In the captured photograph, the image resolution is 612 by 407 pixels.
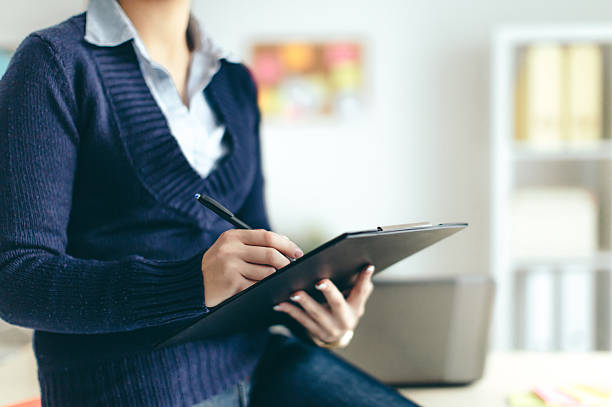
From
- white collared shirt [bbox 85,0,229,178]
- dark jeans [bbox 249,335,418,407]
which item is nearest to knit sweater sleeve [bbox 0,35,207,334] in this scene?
white collared shirt [bbox 85,0,229,178]

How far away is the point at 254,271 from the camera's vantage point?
1.85 ft

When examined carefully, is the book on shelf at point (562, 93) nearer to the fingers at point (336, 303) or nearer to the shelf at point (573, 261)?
the shelf at point (573, 261)

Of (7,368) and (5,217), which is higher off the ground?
(5,217)

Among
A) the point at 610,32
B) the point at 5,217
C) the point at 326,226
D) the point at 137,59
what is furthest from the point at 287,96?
the point at 5,217

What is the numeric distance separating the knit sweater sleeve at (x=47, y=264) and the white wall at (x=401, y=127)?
197cm

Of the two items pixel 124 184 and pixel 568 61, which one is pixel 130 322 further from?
pixel 568 61

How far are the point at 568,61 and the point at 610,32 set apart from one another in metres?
0.22

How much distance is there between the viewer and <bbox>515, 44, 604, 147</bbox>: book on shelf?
2.11 metres

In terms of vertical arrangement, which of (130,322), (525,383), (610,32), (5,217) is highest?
(610,32)

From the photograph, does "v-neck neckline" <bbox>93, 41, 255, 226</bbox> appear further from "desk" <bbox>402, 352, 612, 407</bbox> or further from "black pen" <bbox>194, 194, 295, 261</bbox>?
"desk" <bbox>402, 352, 612, 407</bbox>

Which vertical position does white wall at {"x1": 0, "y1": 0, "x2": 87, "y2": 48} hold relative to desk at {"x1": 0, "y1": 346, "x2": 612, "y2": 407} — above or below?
above

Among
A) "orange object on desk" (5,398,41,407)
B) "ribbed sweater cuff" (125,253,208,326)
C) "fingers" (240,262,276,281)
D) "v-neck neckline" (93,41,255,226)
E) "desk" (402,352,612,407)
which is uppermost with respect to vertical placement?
"v-neck neckline" (93,41,255,226)

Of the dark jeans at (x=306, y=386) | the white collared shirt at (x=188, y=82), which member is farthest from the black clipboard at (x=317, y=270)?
the white collared shirt at (x=188, y=82)

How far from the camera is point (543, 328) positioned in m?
2.14
